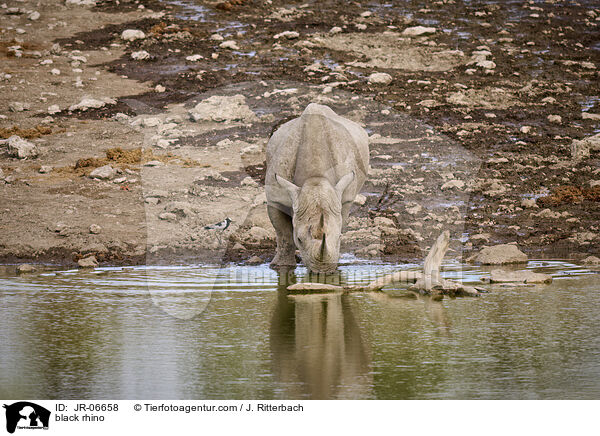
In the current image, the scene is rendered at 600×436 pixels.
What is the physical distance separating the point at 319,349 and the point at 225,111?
37.6ft

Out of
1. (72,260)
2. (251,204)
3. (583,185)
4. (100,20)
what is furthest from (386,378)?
(100,20)

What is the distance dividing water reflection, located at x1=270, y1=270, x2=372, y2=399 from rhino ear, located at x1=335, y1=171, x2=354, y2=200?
1110 millimetres

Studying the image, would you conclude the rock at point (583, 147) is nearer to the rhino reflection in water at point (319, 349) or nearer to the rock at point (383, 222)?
the rock at point (383, 222)

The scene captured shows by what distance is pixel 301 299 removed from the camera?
31.1ft

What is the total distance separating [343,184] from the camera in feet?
32.8

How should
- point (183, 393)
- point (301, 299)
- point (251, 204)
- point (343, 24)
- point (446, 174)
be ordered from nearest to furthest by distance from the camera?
1. point (183, 393)
2. point (301, 299)
3. point (251, 204)
4. point (446, 174)
5. point (343, 24)

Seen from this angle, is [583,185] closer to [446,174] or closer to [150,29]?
[446,174]

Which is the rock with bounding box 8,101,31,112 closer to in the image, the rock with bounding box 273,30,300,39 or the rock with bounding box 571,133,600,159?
the rock with bounding box 273,30,300,39

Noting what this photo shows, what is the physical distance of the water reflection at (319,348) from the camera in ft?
21.6

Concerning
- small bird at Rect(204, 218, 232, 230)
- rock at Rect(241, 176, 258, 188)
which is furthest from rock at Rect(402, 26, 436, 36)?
small bird at Rect(204, 218, 232, 230)

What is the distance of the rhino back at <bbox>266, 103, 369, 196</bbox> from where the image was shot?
10289 mm

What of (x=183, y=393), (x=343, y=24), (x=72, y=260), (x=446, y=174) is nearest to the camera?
(x=183, y=393)

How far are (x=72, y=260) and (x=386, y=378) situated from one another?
242 inches
